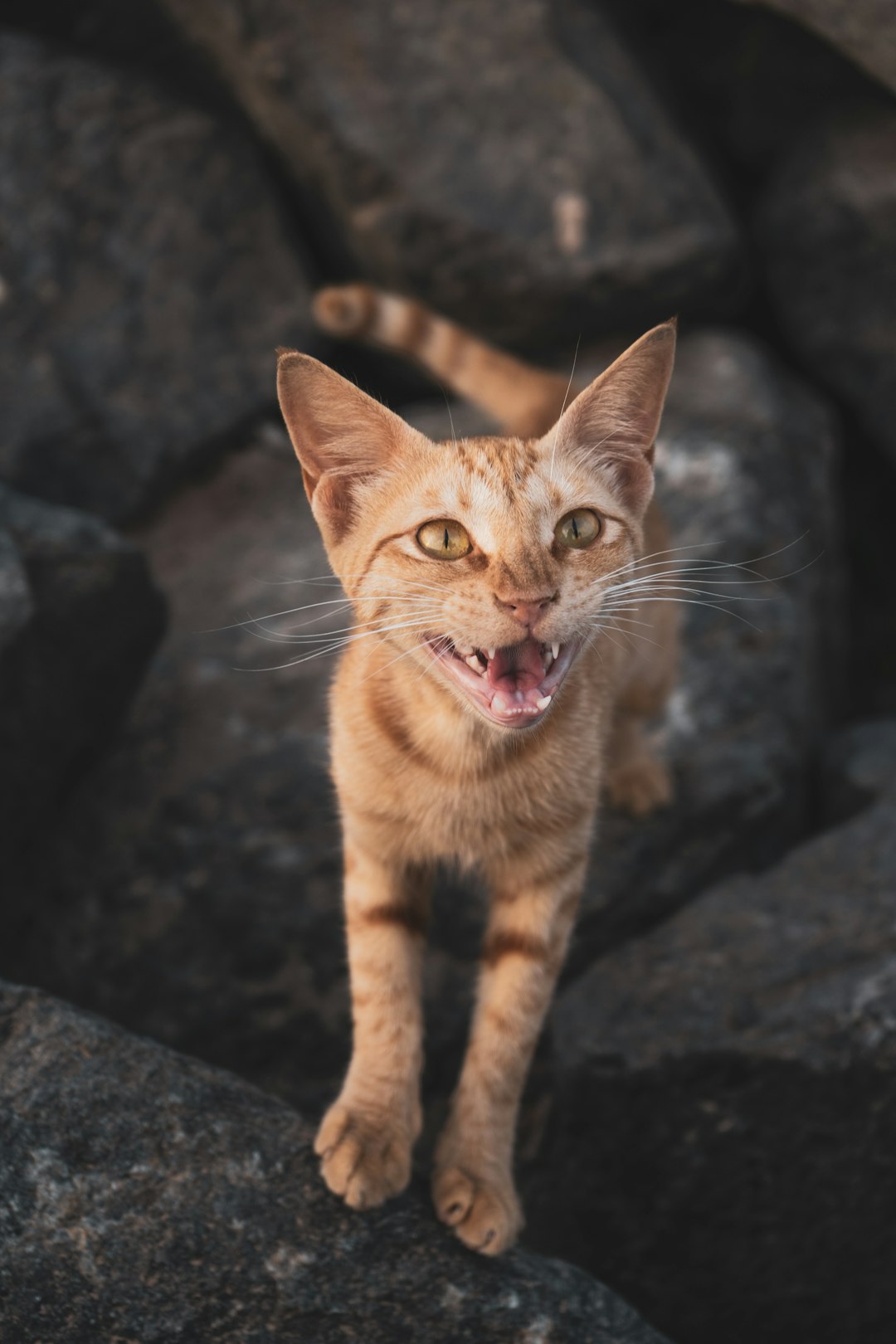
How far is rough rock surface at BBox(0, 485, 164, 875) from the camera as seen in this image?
2895mm

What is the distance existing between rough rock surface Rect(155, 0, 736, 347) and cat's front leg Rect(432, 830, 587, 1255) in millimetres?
2665


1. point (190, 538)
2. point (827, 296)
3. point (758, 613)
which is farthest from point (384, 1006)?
point (827, 296)

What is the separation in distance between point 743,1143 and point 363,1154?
2.91 feet

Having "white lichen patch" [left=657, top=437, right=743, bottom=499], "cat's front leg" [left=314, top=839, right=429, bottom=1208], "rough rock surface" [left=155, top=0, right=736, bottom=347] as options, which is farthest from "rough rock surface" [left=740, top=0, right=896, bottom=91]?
"cat's front leg" [left=314, top=839, right=429, bottom=1208]

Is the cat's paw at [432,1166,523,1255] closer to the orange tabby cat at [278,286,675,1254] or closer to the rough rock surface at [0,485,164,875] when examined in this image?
the orange tabby cat at [278,286,675,1254]

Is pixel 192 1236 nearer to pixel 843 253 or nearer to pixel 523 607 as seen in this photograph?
pixel 523 607

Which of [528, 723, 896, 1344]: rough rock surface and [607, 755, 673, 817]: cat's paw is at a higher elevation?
[607, 755, 673, 817]: cat's paw

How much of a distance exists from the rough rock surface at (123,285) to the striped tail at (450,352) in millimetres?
1145

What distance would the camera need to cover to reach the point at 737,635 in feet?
12.6

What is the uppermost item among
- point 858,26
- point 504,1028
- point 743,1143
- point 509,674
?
point 858,26

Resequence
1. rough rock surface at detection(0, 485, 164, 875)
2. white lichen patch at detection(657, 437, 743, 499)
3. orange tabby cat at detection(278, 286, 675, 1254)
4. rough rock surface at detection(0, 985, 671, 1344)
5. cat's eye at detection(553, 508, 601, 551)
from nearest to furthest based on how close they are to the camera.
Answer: rough rock surface at detection(0, 985, 671, 1344) < orange tabby cat at detection(278, 286, 675, 1254) < cat's eye at detection(553, 508, 601, 551) < rough rock surface at detection(0, 485, 164, 875) < white lichen patch at detection(657, 437, 743, 499)

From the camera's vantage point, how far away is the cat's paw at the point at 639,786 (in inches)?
134

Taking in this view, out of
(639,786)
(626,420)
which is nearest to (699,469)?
(639,786)

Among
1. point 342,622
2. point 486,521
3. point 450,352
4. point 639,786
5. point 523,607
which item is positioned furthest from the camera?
point 342,622
